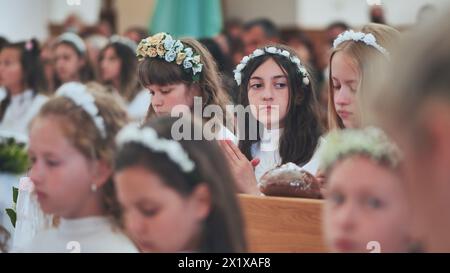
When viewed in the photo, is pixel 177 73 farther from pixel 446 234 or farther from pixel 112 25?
pixel 112 25

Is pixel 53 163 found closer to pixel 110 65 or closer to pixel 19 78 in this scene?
pixel 19 78

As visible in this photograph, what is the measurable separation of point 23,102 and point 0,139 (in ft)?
4.77

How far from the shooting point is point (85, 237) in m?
1.81

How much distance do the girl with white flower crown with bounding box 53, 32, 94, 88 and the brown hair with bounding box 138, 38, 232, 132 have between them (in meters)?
2.83

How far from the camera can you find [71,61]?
580 centimetres

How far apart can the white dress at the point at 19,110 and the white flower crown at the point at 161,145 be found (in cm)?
250

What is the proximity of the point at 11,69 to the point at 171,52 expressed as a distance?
7.34 ft

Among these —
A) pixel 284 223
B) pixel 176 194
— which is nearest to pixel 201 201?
pixel 176 194

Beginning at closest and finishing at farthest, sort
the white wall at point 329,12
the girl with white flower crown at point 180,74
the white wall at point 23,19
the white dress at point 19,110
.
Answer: the girl with white flower crown at point 180,74 < the white dress at point 19,110 < the white wall at point 23,19 < the white wall at point 329,12

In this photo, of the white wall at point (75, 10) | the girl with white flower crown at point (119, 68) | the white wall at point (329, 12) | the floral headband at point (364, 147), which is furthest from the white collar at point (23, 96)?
the white wall at point (329, 12)

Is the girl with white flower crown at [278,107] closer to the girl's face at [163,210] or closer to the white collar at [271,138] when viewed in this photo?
the white collar at [271,138]

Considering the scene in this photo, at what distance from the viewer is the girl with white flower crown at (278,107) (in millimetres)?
2893
